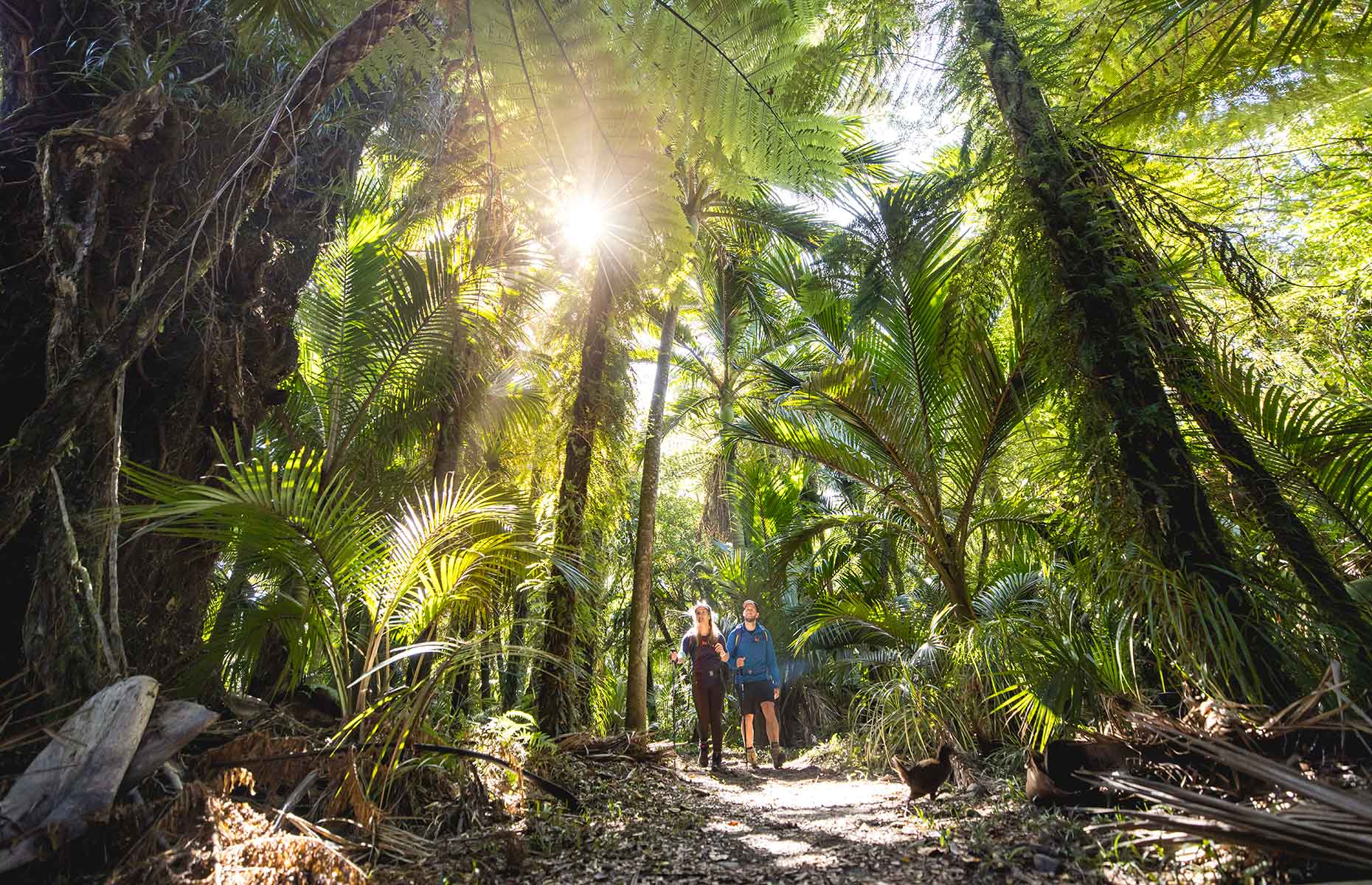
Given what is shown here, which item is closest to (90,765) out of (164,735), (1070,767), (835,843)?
(164,735)

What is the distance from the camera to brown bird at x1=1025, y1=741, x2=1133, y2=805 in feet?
7.29

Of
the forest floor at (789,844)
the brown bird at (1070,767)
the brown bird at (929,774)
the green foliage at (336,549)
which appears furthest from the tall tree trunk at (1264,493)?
the green foliage at (336,549)

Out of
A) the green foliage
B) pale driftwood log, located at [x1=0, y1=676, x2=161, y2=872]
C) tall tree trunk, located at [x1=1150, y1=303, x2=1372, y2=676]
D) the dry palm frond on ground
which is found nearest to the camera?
the dry palm frond on ground

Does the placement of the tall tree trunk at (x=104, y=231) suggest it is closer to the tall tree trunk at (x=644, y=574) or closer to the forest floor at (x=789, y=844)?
the forest floor at (x=789, y=844)

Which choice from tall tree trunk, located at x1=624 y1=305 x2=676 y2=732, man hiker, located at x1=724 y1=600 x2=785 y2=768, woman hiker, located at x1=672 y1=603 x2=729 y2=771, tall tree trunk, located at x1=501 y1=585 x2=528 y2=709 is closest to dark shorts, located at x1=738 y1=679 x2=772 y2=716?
man hiker, located at x1=724 y1=600 x2=785 y2=768

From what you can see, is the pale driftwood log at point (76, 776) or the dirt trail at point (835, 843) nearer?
the pale driftwood log at point (76, 776)

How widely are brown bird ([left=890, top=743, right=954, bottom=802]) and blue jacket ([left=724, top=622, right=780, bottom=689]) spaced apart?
9.47 ft

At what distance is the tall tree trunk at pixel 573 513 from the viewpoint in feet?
17.0

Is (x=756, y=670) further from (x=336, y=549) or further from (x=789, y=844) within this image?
(x=336, y=549)

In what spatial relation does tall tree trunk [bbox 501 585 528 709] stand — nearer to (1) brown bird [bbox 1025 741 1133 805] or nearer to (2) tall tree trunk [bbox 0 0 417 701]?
(2) tall tree trunk [bbox 0 0 417 701]

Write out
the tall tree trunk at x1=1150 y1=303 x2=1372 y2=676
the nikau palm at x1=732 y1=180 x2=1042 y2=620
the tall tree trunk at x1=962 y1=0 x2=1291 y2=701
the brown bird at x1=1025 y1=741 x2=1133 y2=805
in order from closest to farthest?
the tall tree trunk at x1=1150 y1=303 x2=1372 y2=676 → the tall tree trunk at x1=962 y1=0 x2=1291 y2=701 → the brown bird at x1=1025 y1=741 x2=1133 y2=805 → the nikau palm at x1=732 y1=180 x2=1042 y2=620

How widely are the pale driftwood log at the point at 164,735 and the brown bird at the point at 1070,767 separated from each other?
9.57 feet

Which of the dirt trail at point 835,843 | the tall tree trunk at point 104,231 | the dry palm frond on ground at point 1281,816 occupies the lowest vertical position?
the dirt trail at point 835,843

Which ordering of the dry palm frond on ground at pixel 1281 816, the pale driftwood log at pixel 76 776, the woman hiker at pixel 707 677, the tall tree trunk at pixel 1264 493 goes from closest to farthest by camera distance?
the dry palm frond on ground at pixel 1281 816 < the pale driftwood log at pixel 76 776 < the tall tree trunk at pixel 1264 493 < the woman hiker at pixel 707 677
